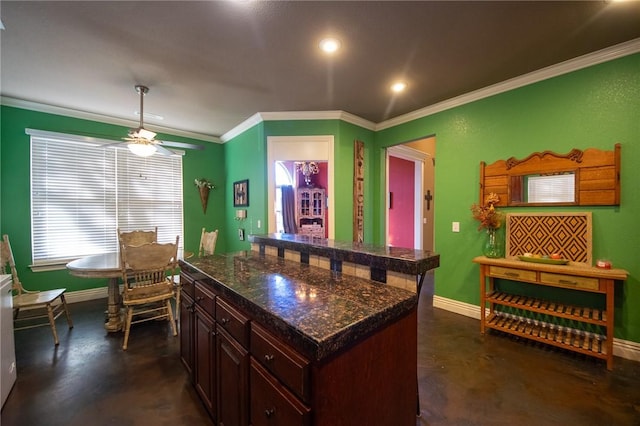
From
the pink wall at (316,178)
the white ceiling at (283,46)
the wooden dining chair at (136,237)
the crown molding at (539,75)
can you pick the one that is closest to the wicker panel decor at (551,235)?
the crown molding at (539,75)

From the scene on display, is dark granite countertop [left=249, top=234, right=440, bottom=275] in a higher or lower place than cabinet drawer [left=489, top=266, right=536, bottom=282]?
higher

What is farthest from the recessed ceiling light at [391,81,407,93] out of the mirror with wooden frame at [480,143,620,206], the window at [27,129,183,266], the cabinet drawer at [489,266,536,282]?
the window at [27,129,183,266]

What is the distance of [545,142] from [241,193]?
4.01m

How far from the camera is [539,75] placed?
2.55 m

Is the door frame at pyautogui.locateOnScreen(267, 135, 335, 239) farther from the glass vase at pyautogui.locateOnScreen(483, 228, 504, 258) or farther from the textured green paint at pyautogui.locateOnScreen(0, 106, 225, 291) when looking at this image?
the textured green paint at pyautogui.locateOnScreen(0, 106, 225, 291)

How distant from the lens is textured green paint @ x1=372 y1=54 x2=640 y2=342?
2.17 metres

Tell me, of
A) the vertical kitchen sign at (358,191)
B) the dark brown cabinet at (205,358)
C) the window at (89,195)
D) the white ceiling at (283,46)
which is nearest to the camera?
the dark brown cabinet at (205,358)

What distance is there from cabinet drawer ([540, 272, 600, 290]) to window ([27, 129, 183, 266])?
5.11 meters

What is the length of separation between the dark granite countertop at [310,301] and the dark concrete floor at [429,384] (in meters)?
0.96

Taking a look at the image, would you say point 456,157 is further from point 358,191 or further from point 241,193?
point 241,193

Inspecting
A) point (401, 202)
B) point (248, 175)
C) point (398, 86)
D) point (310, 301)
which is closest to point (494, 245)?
point (398, 86)

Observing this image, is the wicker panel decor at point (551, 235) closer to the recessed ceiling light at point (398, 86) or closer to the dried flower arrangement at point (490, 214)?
the dried flower arrangement at point (490, 214)

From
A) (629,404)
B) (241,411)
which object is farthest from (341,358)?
(629,404)

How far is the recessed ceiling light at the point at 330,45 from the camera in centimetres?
209
